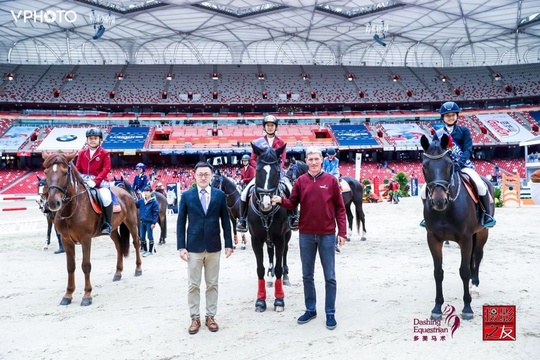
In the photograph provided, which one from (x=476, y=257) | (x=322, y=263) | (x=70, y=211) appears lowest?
(x=476, y=257)

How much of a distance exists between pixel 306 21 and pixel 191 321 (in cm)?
4240

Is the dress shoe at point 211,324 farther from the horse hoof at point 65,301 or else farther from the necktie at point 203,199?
the horse hoof at point 65,301

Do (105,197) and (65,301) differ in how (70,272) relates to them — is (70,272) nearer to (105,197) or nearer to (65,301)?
(65,301)

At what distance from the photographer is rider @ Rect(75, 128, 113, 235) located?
6.90 metres

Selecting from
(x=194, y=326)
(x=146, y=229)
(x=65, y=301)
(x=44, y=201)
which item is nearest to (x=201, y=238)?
(x=194, y=326)

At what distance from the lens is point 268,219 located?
221 inches

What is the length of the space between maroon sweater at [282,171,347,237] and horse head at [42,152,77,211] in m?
3.40

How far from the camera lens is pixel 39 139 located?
43.8m

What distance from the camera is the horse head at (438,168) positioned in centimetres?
489

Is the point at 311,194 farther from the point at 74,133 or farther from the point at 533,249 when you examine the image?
the point at 74,133

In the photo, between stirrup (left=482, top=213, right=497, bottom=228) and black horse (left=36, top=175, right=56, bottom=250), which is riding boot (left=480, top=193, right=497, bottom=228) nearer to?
stirrup (left=482, top=213, right=497, bottom=228)

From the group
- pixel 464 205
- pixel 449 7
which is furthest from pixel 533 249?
pixel 449 7

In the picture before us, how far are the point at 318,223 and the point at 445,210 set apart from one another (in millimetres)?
1762

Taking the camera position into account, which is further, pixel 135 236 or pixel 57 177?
pixel 135 236
